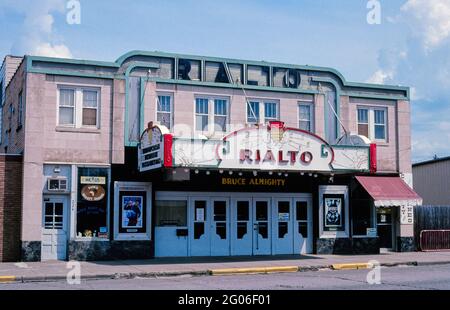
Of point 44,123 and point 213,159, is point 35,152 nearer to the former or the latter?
point 44,123

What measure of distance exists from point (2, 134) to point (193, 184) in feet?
31.9

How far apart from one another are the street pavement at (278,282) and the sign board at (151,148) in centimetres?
409

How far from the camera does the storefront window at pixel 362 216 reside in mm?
26844

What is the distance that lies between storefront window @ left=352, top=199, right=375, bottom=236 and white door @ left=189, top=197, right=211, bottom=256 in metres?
Result: 6.07

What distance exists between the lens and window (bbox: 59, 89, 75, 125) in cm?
2344

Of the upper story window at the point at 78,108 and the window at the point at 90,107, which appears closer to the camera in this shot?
the upper story window at the point at 78,108

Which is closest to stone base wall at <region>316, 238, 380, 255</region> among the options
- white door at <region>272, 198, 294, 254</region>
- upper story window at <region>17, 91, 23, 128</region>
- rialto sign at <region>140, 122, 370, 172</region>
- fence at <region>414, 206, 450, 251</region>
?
white door at <region>272, 198, 294, 254</region>

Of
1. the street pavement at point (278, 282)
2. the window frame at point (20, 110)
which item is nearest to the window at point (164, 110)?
the window frame at point (20, 110)

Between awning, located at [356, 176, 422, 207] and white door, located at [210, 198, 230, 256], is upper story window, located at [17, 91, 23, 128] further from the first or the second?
awning, located at [356, 176, 422, 207]

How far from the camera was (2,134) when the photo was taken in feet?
95.3

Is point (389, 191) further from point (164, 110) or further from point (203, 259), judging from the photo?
point (164, 110)

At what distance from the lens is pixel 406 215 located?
2784cm

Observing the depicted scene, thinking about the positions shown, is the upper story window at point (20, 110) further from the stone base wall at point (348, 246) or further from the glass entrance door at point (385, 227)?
the glass entrance door at point (385, 227)

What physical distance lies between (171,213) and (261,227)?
361 centimetres
